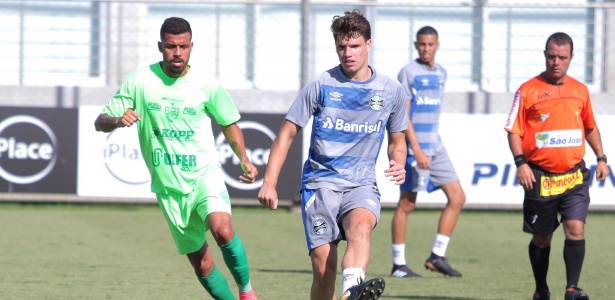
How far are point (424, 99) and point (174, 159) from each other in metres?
3.88

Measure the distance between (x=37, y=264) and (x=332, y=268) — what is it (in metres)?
4.74

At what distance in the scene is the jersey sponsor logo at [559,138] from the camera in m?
8.70

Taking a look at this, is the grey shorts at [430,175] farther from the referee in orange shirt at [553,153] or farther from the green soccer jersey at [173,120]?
the green soccer jersey at [173,120]

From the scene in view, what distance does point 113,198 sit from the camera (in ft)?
53.3

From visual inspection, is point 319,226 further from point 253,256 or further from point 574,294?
point 253,256

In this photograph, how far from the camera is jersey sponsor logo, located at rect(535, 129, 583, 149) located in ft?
28.5

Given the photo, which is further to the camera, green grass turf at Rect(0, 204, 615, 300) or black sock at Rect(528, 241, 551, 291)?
green grass turf at Rect(0, 204, 615, 300)

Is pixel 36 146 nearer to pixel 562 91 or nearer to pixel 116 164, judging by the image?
pixel 116 164

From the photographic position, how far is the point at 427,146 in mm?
11289

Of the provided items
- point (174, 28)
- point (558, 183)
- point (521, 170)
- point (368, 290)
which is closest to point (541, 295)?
point (558, 183)

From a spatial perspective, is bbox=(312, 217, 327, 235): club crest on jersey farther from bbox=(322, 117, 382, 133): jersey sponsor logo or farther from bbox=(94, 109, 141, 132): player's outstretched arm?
bbox=(94, 109, 141, 132): player's outstretched arm

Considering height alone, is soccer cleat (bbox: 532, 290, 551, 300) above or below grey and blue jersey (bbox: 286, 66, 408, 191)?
below

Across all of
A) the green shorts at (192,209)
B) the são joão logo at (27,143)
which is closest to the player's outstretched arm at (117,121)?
the green shorts at (192,209)

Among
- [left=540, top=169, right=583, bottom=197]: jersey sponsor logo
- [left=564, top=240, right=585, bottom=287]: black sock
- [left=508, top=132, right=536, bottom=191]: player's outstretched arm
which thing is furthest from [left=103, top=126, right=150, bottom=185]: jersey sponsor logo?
[left=564, top=240, right=585, bottom=287]: black sock
